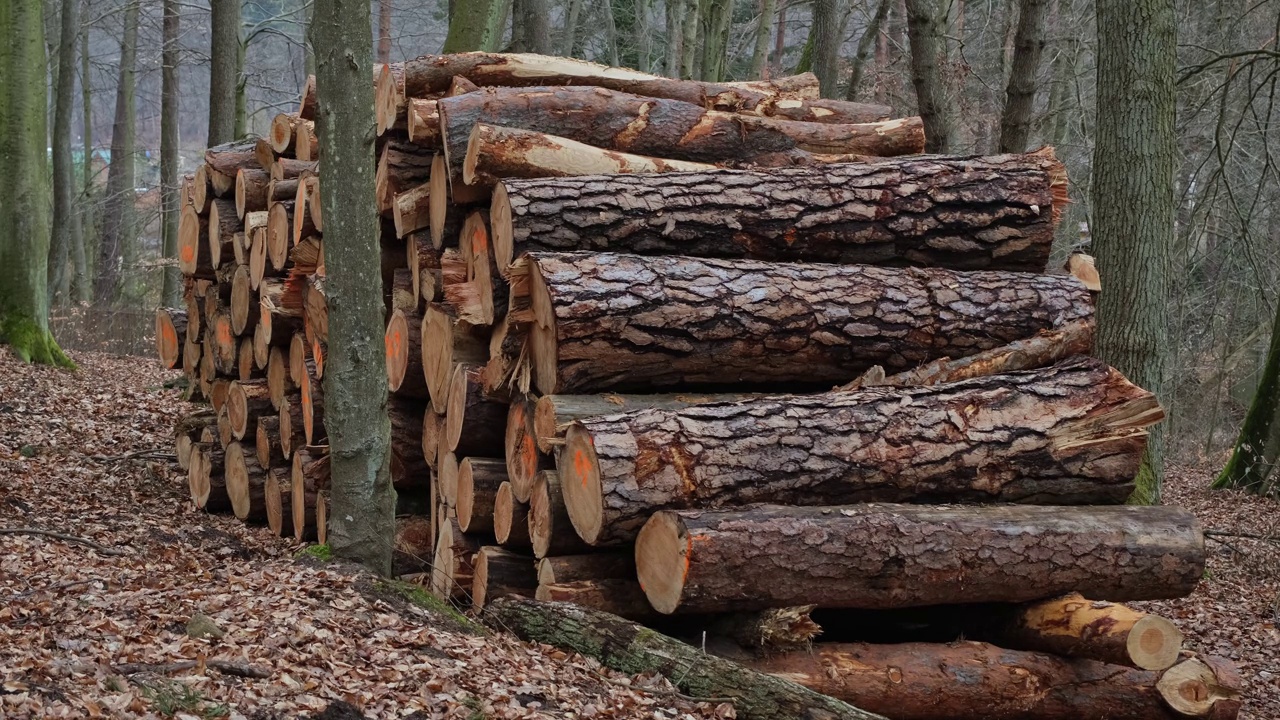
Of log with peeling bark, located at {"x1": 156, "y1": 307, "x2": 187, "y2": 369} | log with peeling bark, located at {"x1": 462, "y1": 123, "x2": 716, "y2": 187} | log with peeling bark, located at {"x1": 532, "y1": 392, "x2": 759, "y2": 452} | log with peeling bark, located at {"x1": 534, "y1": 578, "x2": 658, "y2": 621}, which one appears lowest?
log with peeling bark, located at {"x1": 534, "y1": 578, "x2": 658, "y2": 621}

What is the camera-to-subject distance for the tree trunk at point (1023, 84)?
9.59 metres

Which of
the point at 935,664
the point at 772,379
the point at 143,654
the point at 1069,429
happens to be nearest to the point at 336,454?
the point at 143,654

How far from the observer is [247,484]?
28.2 ft

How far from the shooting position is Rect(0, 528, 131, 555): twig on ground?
5.99m

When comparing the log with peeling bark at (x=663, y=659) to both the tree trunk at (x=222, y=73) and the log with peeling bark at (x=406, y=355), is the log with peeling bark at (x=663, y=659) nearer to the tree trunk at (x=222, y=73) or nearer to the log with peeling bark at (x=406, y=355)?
the log with peeling bark at (x=406, y=355)

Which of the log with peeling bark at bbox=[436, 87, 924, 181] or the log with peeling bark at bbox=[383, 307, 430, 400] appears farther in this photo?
the log with peeling bark at bbox=[383, 307, 430, 400]

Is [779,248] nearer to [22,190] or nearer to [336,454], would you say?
[336,454]

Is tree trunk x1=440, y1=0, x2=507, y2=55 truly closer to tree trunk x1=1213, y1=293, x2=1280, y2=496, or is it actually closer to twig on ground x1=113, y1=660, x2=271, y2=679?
twig on ground x1=113, y1=660, x2=271, y2=679

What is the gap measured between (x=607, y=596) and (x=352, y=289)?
74.0 inches

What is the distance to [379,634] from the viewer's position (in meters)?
4.67

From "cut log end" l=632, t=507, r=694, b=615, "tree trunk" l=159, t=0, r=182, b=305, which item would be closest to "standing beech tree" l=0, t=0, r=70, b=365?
"tree trunk" l=159, t=0, r=182, b=305

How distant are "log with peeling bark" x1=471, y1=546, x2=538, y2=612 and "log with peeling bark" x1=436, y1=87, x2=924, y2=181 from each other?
6.76ft

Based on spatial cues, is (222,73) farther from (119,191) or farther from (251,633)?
(251,633)

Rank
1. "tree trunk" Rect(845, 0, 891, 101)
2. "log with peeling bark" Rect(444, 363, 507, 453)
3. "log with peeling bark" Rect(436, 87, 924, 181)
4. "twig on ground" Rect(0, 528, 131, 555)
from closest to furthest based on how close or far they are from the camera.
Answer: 1. "twig on ground" Rect(0, 528, 131, 555)
2. "log with peeling bark" Rect(444, 363, 507, 453)
3. "log with peeling bark" Rect(436, 87, 924, 181)
4. "tree trunk" Rect(845, 0, 891, 101)
